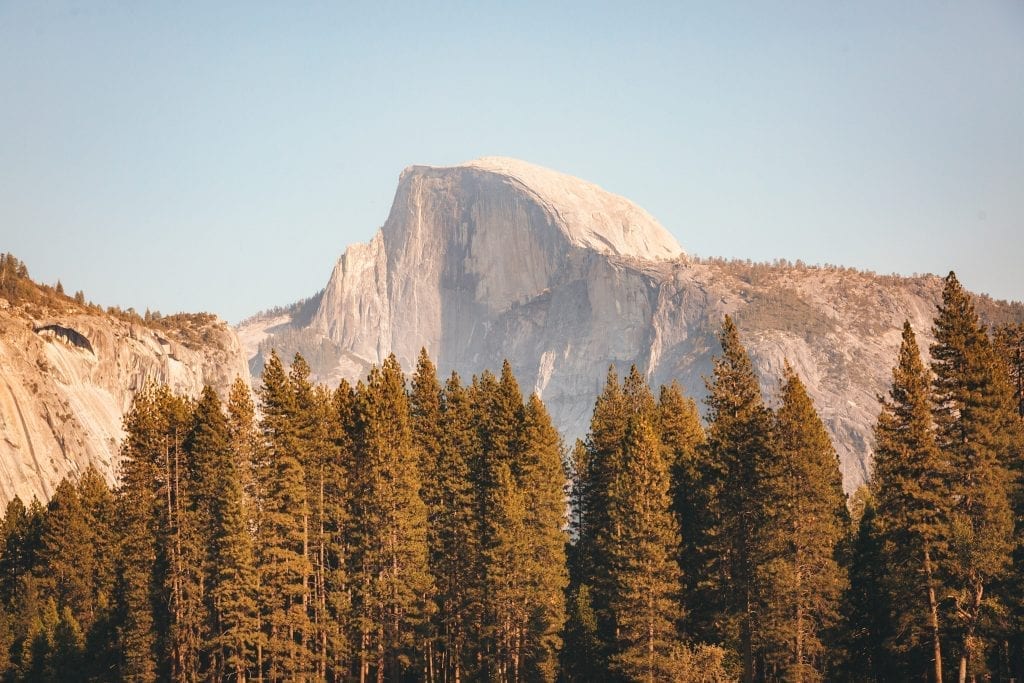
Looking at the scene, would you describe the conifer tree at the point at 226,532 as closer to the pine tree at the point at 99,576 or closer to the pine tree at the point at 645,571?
the pine tree at the point at 99,576

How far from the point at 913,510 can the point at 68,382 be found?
107557 millimetres

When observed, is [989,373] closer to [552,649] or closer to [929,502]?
[929,502]

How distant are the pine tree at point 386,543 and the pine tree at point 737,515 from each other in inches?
558

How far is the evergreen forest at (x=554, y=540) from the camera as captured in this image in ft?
169

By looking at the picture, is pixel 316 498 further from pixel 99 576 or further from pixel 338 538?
pixel 99 576

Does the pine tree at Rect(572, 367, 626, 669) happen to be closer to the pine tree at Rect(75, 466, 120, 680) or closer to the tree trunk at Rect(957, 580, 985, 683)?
the tree trunk at Rect(957, 580, 985, 683)

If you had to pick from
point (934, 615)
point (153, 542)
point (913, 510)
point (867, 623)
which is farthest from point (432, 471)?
point (934, 615)

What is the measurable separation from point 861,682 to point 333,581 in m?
25.1

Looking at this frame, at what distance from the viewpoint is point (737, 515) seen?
5666 cm

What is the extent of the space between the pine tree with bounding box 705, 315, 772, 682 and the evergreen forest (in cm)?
12

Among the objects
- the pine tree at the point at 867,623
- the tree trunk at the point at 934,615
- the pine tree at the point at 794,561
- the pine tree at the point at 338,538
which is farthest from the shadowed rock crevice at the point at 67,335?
the tree trunk at the point at 934,615

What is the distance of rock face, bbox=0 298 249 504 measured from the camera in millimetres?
122312

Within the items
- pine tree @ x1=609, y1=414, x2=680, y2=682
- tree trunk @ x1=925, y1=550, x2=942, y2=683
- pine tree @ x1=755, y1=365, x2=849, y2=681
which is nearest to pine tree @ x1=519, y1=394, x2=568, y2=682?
pine tree @ x1=609, y1=414, x2=680, y2=682

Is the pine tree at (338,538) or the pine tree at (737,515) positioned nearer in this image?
the pine tree at (737,515)
